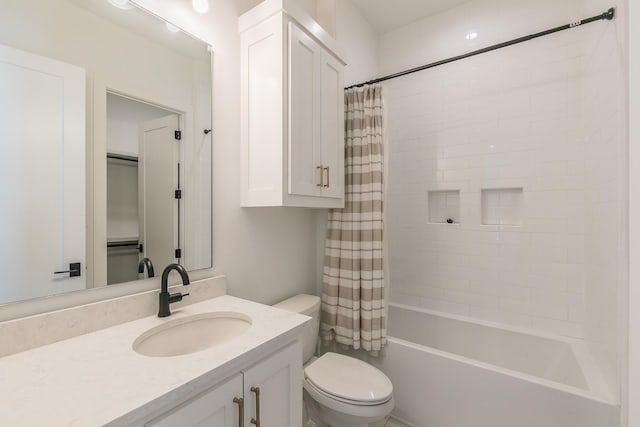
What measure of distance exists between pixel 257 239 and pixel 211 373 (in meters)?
0.91

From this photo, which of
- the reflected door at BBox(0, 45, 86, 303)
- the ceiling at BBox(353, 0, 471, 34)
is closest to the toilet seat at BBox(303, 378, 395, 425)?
the reflected door at BBox(0, 45, 86, 303)

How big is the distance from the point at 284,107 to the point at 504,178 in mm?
1745

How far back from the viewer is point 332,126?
158 centimetres

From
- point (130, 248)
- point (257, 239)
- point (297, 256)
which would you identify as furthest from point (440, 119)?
point (130, 248)

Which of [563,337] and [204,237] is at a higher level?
[204,237]

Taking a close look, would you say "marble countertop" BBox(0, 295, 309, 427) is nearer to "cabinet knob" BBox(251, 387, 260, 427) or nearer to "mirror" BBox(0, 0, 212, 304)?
"cabinet knob" BBox(251, 387, 260, 427)

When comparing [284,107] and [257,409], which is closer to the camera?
[257,409]

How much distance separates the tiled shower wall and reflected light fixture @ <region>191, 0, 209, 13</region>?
1.26 metres

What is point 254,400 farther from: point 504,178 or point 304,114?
point 504,178

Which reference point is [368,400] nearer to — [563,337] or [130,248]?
[130,248]

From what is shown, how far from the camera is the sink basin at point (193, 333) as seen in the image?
36.8 inches

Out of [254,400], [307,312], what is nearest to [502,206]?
[307,312]

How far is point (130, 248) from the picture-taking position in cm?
103

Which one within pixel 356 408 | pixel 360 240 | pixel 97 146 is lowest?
pixel 356 408
